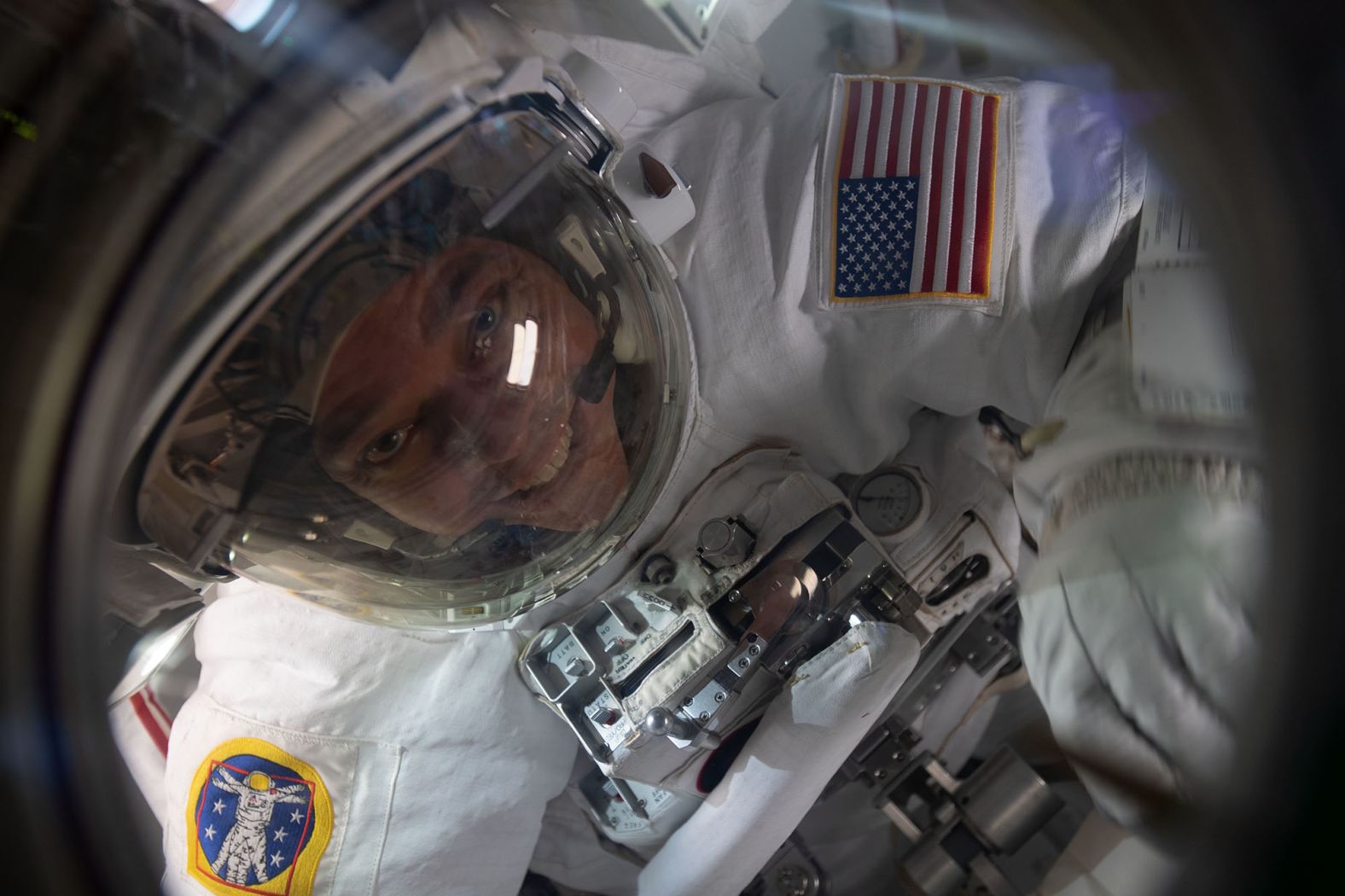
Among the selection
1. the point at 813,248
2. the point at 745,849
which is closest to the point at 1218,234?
the point at 813,248

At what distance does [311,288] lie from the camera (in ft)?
1.59

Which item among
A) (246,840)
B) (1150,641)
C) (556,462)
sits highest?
(556,462)

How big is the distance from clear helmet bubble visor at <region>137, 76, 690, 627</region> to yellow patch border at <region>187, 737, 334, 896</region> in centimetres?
18

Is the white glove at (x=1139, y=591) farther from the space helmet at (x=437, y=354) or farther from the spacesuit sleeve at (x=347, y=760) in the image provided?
the spacesuit sleeve at (x=347, y=760)

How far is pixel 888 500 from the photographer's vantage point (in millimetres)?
829

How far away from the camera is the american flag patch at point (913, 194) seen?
68 centimetres

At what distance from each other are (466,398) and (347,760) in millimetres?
415

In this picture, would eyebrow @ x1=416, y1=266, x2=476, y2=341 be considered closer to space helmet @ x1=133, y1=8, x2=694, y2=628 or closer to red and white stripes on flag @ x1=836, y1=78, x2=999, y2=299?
space helmet @ x1=133, y1=8, x2=694, y2=628

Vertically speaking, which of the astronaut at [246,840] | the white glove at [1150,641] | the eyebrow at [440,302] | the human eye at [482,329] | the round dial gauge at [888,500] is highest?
the eyebrow at [440,302]

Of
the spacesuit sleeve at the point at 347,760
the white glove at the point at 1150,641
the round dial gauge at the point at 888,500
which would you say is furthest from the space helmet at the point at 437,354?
the white glove at the point at 1150,641

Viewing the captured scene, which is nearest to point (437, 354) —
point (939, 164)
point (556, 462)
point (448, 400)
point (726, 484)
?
point (448, 400)

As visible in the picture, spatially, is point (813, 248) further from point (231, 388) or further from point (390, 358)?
point (231, 388)

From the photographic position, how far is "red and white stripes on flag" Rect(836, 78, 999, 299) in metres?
0.68

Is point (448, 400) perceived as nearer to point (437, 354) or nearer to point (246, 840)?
point (437, 354)
